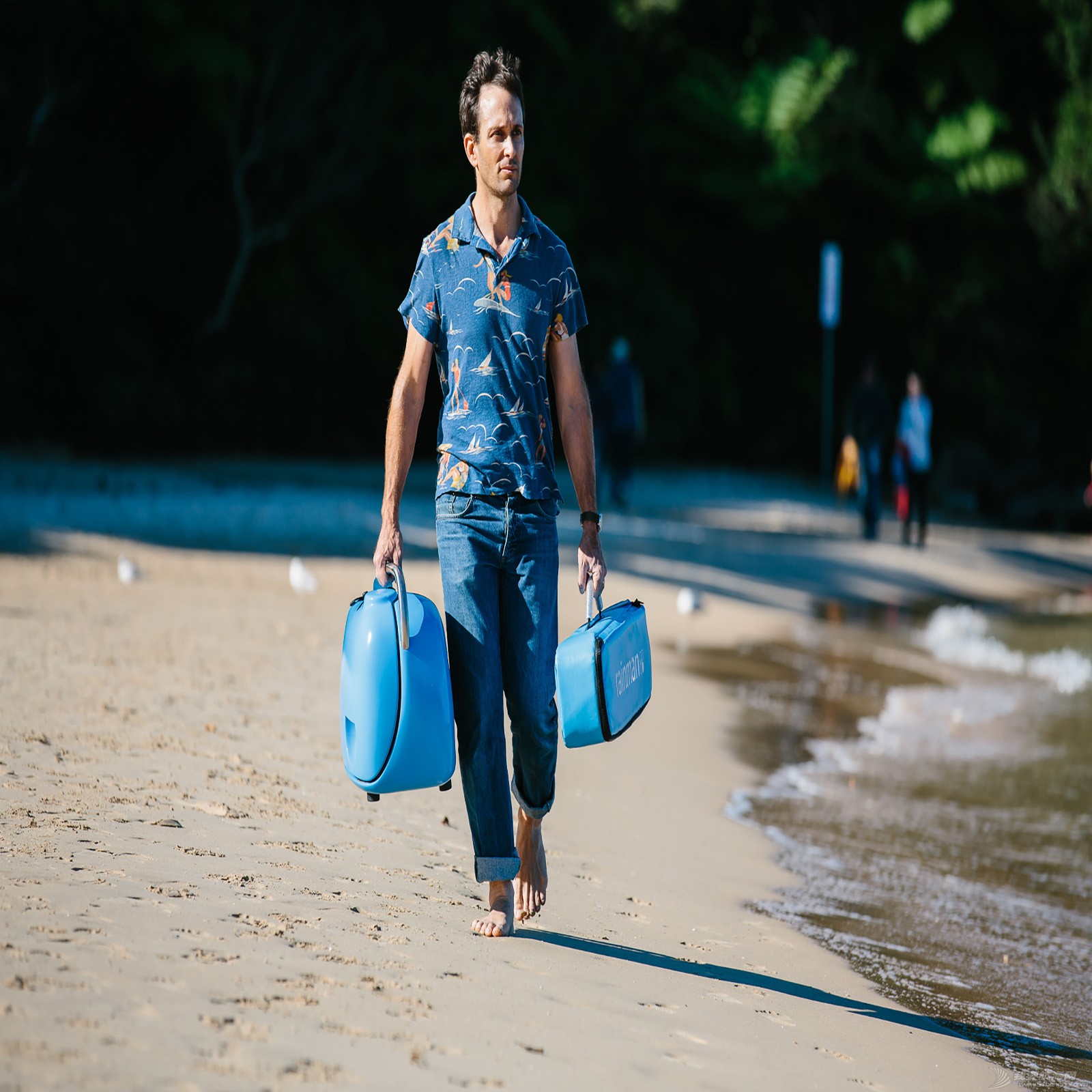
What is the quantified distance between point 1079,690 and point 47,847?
293 inches

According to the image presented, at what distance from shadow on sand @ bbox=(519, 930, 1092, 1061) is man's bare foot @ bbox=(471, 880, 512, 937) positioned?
0.09 m

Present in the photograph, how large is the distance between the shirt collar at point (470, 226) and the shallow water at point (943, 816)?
7.64 feet

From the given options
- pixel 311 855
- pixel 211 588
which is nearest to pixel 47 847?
pixel 311 855

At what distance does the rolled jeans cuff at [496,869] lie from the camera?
12.8 ft

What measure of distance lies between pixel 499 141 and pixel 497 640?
1276 mm

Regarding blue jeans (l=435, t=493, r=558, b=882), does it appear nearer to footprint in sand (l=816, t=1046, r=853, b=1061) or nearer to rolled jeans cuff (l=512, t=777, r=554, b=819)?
rolled jeans cuff (l=512, t=777, r=554, b=819)

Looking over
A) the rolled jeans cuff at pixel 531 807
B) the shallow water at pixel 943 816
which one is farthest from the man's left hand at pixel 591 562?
the shallow water at pixel 943 816

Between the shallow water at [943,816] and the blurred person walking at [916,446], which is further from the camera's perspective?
the blurred person walking at [916,446]

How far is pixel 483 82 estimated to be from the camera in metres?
3.89

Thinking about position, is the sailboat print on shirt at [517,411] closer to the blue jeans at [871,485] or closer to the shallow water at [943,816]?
the shallow water at [943,816]

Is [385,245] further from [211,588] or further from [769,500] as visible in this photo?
[211,588]

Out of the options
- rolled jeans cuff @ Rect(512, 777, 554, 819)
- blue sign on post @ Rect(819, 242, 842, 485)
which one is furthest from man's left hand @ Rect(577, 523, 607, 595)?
blue sign on post @ Rect(819, 242, 842, 485)

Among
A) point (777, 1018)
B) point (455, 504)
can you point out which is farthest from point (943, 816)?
point (455, 504)

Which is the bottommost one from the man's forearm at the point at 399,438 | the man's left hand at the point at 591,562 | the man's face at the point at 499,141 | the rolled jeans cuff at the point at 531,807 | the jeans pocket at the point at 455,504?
the rolled jeans cuff at the point at 531,807
